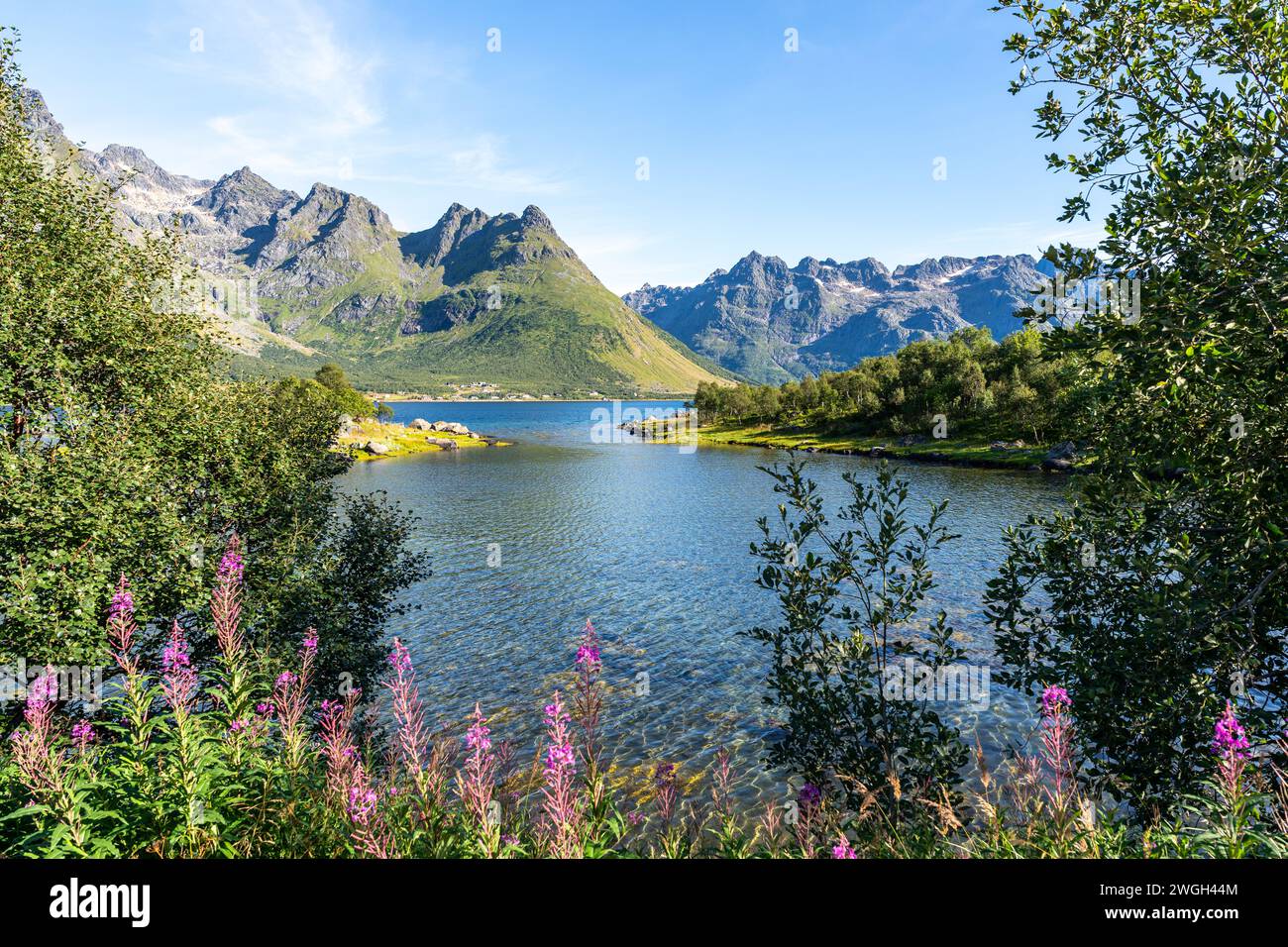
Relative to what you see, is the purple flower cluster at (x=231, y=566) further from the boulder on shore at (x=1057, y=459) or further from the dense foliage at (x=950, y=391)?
the dense foliage at (x=950, y=391)

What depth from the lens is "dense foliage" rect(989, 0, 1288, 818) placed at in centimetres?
772

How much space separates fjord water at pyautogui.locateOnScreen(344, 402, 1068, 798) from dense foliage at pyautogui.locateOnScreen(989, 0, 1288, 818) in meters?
9.26

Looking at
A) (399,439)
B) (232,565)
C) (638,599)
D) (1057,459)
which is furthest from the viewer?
(399,439)

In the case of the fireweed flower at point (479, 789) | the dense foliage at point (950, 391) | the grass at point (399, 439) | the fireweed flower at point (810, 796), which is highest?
the dense foliage at point (950, 391)

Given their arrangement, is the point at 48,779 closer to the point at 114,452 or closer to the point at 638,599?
the point at 114,452

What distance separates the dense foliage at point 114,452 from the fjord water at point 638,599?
9.83 meters

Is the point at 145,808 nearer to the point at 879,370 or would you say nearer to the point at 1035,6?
the point at 1035,6

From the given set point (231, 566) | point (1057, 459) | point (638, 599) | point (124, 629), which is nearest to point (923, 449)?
point (1057, 459)

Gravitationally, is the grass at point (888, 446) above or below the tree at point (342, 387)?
below

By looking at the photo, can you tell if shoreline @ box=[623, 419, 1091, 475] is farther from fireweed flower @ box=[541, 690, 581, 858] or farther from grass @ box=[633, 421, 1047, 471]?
fireweed flower @ box=[541, 690, 581, 858]

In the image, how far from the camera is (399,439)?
153125 mm

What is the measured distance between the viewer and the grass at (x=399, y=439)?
133 m

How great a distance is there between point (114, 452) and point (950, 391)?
14342cm

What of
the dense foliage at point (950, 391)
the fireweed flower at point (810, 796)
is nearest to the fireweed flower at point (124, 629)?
the fireweed flower at point (810, 796)
